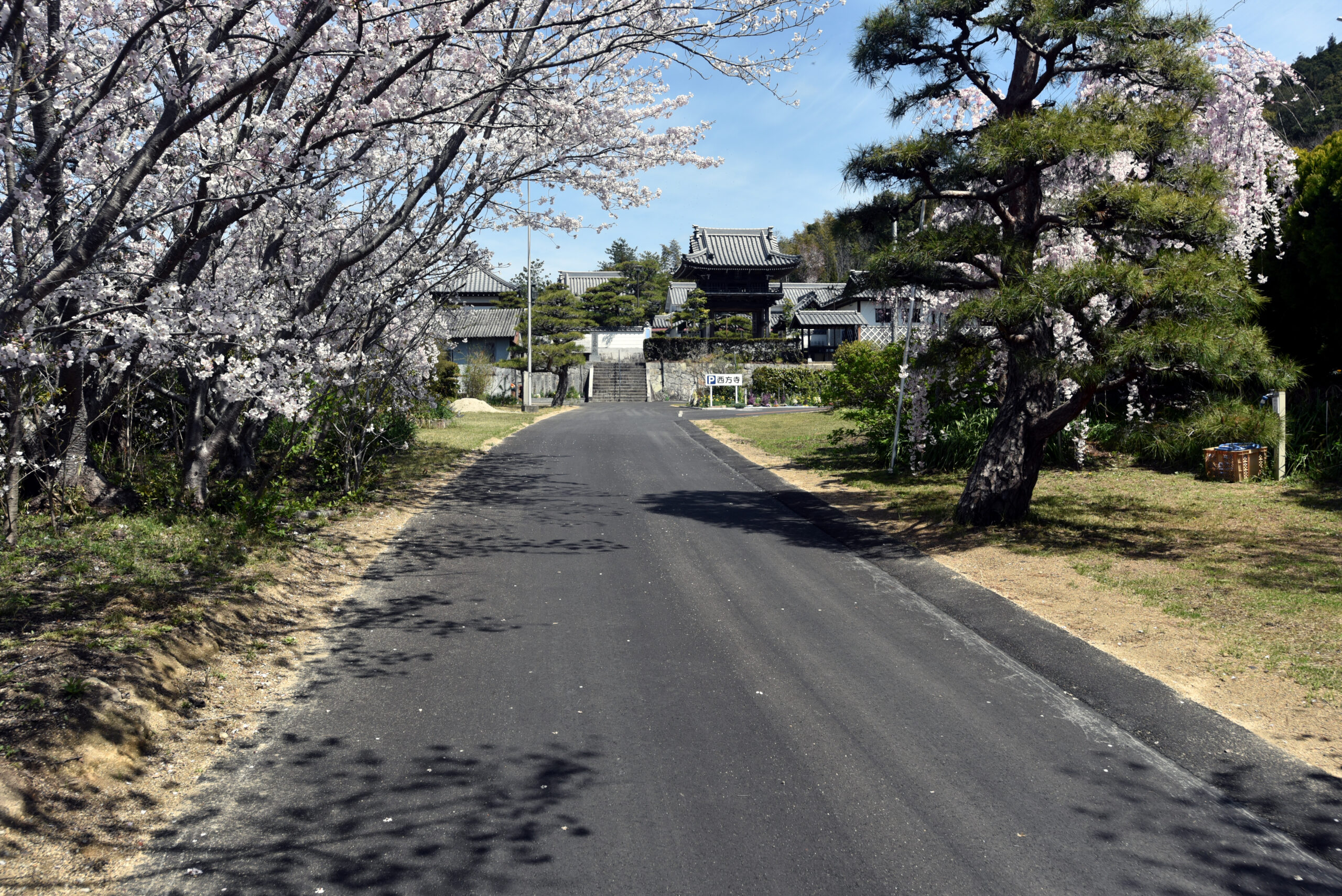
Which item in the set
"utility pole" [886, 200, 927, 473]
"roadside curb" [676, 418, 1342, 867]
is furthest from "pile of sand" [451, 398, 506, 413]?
"roadside curb" [676, 418, 1342, 867]

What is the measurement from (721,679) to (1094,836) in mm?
2287

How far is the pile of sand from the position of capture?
1235 inches

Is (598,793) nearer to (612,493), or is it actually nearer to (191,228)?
(191,228)

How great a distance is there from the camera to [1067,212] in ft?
30.2

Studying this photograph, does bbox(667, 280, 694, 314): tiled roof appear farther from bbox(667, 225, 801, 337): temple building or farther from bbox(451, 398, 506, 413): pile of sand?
bbox(451, 398, 506, 413): pile of sand

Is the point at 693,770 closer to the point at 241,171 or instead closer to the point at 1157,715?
the point at 1157,715

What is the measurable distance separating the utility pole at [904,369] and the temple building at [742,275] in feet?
100

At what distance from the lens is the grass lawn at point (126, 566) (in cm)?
557

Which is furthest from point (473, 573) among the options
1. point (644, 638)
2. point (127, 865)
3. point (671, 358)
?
point (671, 358)

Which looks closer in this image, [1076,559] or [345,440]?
[1076,559]

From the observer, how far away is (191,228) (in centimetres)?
604

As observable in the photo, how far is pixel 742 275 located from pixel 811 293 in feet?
15.3

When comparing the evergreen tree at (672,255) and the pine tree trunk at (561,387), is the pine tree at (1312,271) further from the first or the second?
the evergreen tree at (672,255)

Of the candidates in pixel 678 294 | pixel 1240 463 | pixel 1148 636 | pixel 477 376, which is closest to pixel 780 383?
pixel 678 294
